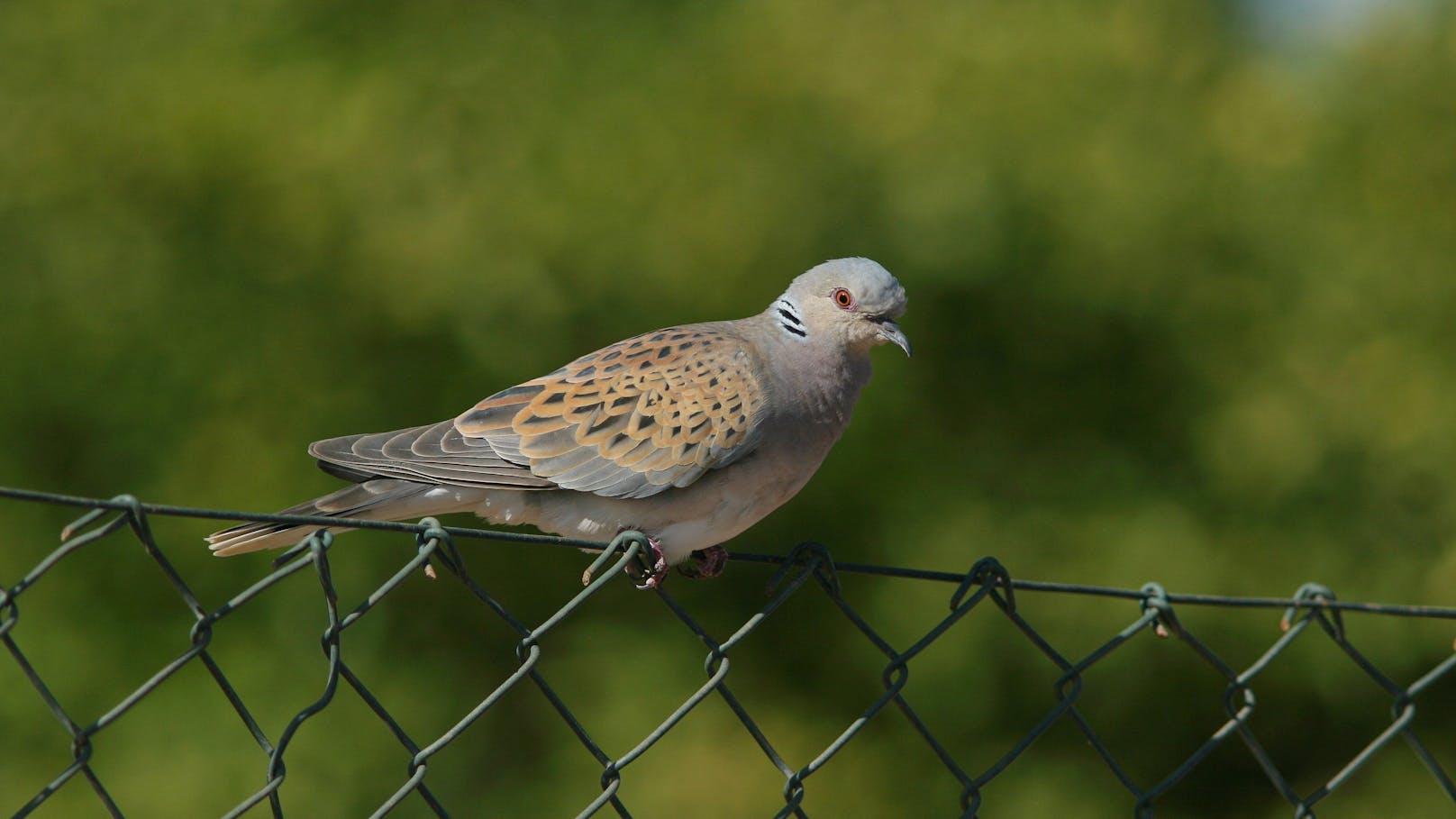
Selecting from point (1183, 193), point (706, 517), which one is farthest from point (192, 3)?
point (1183, 193)

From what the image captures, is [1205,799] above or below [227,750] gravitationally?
below

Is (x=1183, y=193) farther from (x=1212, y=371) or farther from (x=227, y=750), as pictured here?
(x=227, y=750)

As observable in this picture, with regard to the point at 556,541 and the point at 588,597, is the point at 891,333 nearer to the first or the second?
the point at 588,597

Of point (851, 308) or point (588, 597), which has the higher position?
point (851, 308)

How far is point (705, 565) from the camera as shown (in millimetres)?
3246

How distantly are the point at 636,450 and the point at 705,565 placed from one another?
14.5 inches

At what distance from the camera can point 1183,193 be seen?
4.79 m

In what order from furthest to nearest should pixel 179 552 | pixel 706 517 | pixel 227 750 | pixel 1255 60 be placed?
pixel 1255 60 < pixel 179 552 < pixel 227 750 < pixel 706 517

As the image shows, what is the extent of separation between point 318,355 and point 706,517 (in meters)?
1.82

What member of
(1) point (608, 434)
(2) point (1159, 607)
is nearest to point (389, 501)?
(1) point (608, 434)

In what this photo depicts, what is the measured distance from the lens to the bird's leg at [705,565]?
3.20 meters

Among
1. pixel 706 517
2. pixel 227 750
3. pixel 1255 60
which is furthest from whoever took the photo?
pixel 1255 60

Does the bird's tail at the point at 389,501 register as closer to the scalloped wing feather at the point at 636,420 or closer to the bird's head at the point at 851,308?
the scalloped wing feather at the point at 636,420

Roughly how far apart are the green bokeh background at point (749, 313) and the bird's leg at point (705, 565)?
1.14 meters
